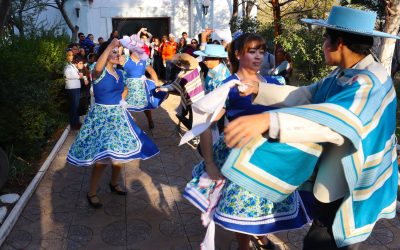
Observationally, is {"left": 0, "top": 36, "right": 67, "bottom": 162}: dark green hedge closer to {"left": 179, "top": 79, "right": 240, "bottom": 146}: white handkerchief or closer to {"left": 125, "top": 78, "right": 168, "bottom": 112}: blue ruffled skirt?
{"left": 125, "top": 78, "right": 168, "bottom": 112}: blue ruffled skirt

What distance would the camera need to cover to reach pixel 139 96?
278 inches

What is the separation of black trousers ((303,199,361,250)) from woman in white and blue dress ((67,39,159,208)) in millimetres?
2424

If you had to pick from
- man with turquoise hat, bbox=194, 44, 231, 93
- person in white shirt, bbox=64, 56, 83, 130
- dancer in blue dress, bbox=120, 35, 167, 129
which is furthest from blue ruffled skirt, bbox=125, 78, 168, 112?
man with turquoise hat, bbox=194, 44, 231, 93

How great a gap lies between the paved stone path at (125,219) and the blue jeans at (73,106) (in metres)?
2.31

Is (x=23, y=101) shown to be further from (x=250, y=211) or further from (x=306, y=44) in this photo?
(x=306, y=44)

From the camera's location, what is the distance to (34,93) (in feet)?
17.8

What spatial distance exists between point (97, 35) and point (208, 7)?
556 centimetres

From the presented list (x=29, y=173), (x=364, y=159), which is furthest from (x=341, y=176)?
(x=29, y=173)

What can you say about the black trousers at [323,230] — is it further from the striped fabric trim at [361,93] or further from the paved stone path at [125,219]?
the paved stone path at [125,219]

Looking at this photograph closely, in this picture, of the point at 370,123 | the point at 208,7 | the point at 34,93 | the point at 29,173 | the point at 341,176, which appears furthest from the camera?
the point at 208,7

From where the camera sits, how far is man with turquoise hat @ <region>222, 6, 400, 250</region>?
157 cm

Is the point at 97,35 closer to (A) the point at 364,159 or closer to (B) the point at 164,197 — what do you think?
(B) the point at 164,197

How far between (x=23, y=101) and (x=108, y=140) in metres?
1.93

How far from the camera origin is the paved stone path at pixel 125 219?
3.49m
